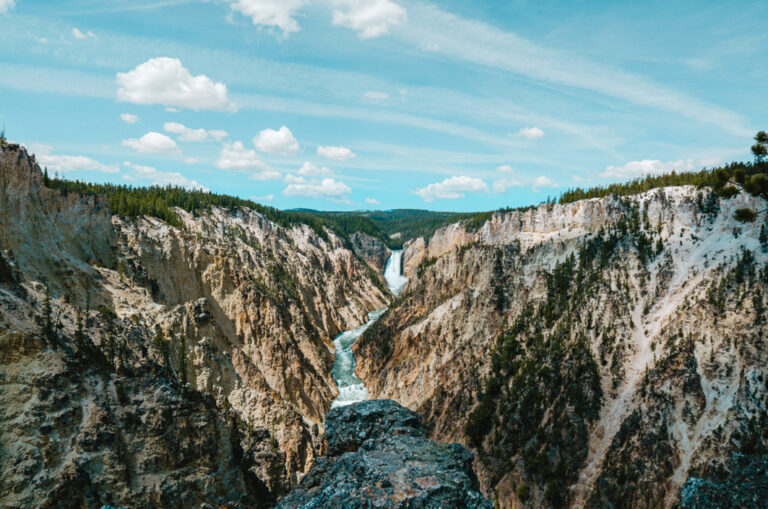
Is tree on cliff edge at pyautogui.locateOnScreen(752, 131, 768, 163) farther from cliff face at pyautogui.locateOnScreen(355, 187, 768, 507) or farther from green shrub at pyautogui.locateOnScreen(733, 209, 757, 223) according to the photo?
cliff face at pyautogui.locateOnScreen(355, 187, 768, 507)

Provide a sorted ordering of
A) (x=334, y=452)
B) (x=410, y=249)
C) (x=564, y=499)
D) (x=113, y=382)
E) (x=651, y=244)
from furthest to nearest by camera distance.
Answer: (x=410, y=249)
(x=651, y=244)
(x=564, y=499)
(x=113, y=382)
(x=334, y=452)

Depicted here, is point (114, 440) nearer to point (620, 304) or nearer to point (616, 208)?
point (620, 304)

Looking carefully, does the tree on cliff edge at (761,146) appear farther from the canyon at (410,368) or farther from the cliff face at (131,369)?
the cliff face at (131,369)

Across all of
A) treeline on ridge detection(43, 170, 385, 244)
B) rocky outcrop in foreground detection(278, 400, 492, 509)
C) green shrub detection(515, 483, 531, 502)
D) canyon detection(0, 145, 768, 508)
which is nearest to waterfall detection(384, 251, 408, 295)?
treeline on ridge detection(43, 170, 385, 244)

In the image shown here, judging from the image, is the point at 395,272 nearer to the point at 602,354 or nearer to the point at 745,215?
the point at 602,354

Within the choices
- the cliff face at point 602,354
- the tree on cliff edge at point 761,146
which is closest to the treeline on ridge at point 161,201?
the cliff face at point 602,354

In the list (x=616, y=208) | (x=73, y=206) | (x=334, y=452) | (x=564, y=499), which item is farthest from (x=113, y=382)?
(x=616, y=208)

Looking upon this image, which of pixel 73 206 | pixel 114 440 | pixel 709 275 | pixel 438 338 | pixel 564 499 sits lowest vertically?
pixel 564 499
